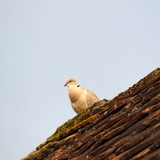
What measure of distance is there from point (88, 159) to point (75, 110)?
677 centimetres

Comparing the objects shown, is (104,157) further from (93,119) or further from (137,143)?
(93,119)

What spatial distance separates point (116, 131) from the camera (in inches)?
201

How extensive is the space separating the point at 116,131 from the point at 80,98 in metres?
6.63

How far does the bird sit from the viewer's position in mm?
11586

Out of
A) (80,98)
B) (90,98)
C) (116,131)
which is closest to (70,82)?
(80,98)

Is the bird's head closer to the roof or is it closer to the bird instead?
the bird

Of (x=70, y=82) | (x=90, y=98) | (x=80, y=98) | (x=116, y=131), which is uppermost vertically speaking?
(x=70, y=82)

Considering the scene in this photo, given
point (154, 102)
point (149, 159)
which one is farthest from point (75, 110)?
point (149, 159)

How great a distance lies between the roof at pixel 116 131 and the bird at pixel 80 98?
437 centimetres

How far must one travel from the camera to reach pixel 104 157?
4750 mm

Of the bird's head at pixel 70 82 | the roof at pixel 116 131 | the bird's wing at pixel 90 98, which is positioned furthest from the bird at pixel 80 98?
the roof at pixel 116 131

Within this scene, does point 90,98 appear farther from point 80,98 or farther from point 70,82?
point 70,82

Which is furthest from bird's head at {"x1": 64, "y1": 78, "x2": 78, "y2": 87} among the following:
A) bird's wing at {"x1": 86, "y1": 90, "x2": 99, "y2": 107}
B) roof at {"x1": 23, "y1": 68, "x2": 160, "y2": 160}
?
roof at {"x1": 23, "y1": 68, "x2": 160, "y2": 160}

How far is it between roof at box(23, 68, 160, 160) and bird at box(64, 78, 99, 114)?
437 cm
